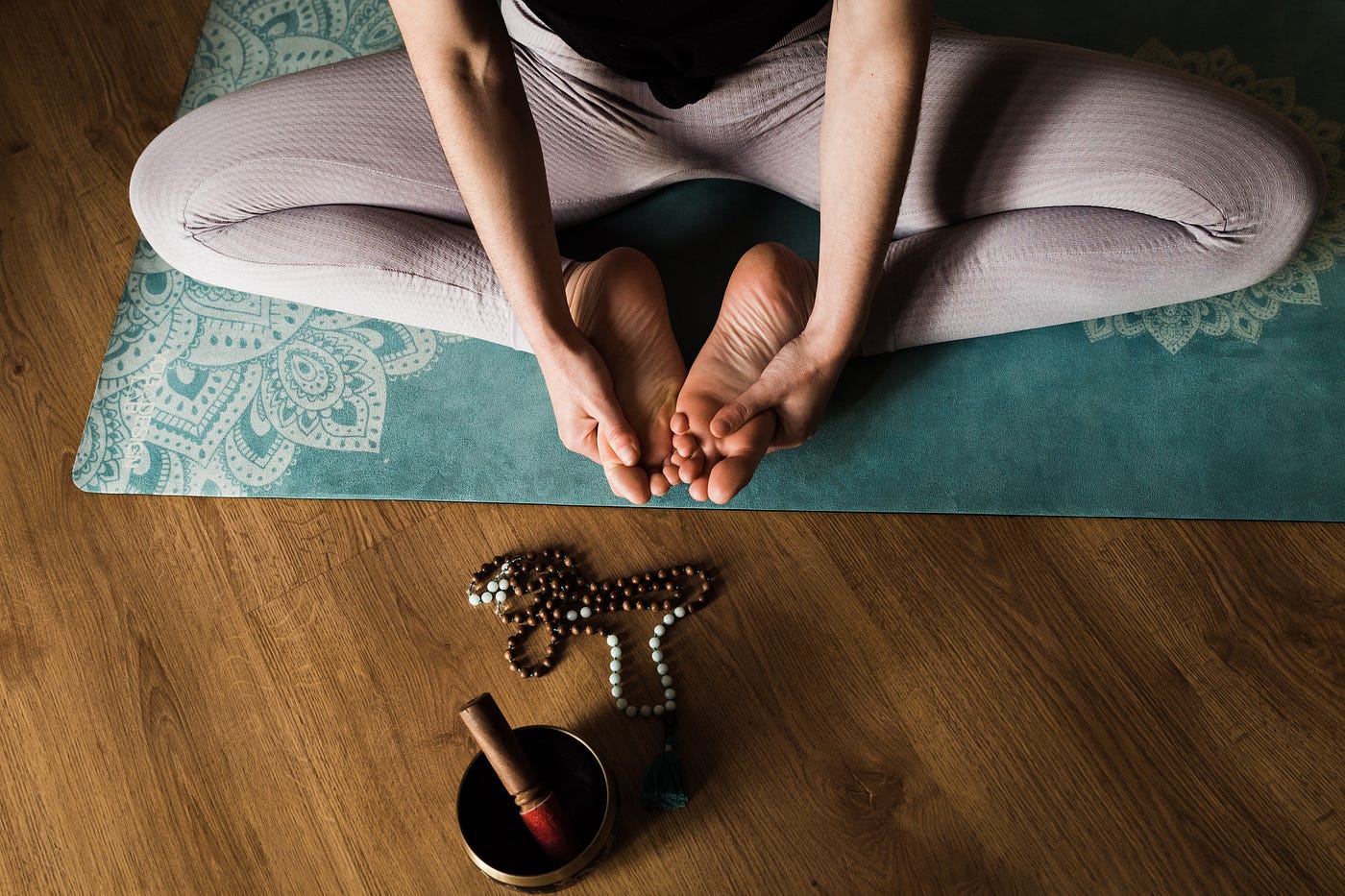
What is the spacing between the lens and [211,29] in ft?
4.50

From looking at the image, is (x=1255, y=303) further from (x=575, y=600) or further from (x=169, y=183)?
(x=169, y=183)

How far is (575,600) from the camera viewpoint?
973 millimetres

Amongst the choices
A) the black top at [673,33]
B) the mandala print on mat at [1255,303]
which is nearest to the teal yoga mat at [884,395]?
the mandala print on mat at [1255,303]

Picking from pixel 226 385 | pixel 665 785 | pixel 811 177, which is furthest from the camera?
pixel 226 385

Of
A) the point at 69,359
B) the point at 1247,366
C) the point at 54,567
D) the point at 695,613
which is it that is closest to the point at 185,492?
the point at 54,567

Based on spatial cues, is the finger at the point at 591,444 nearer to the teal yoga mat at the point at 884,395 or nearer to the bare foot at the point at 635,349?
the bare foot at the point at 635,349

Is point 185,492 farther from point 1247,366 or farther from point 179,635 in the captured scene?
point 1247,366

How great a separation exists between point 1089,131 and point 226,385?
991 millimetres

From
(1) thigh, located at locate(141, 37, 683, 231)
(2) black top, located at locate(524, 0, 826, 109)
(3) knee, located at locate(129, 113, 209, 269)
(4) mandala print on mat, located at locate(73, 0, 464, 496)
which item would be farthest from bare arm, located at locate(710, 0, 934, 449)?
(3) knee, located at locate(129, 113, 209, 269)

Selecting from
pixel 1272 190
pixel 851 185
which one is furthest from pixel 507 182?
pixel 1272 190

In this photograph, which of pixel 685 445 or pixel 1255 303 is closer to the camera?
pixel 685 445

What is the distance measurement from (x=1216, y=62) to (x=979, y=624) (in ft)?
2.65

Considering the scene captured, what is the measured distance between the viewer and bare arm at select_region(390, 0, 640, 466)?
73 centimetres

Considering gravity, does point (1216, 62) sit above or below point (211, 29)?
above
